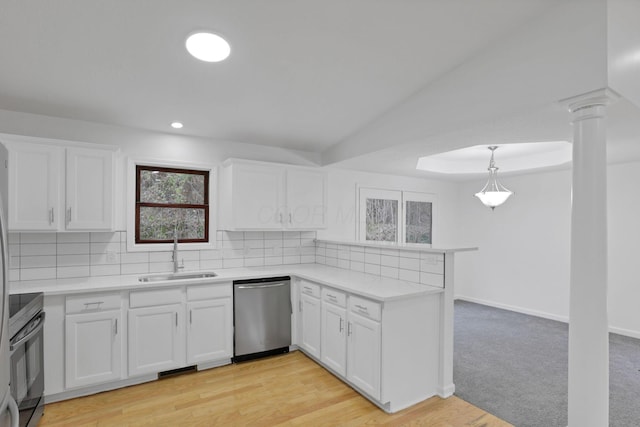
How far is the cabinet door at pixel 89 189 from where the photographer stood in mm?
2850

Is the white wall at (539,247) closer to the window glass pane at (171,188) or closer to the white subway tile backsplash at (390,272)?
the white subway tile backsplash at (390,272)

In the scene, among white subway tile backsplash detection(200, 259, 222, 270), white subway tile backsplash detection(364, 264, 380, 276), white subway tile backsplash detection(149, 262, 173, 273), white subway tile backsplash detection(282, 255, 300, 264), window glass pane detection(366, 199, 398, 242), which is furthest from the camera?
window glass pane detection(366, 199, 398, 242)

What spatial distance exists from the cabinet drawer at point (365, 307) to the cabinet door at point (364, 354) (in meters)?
0.04

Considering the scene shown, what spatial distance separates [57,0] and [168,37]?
0.58m

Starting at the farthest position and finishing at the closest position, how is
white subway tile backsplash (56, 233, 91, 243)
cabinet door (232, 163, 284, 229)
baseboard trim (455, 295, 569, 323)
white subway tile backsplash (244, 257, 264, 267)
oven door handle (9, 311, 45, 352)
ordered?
baseboard trim (455, 295, 569, 323)
white subway tile backsplash (244, 257, 264, 267)
cabinet door (232, 163, 284, 229)
white subway tile backsplash (56, 233, 91, 243)
oven door handle (9, 311, 45, 352)

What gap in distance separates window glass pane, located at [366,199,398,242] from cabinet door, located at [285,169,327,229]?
1.12m

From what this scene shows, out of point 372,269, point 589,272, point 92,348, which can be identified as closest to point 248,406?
point 92,348

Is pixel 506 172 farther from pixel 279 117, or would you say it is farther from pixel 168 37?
pixel 168 37

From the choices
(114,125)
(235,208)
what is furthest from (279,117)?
(114,125)

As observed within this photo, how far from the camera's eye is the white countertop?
104 inches

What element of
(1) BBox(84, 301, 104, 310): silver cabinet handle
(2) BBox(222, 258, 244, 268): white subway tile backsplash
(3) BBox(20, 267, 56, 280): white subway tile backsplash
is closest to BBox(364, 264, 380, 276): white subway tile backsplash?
(2) BBox(222, 258, 244, 268): white subway tile backsplash

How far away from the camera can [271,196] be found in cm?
387

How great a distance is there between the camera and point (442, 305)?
2766 mm

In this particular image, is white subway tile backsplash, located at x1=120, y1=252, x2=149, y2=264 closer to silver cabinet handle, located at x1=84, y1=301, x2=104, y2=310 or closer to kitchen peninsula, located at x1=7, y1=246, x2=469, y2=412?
kitchen peninsula, located at x1=7, y1=246, x2=469, y2=412
